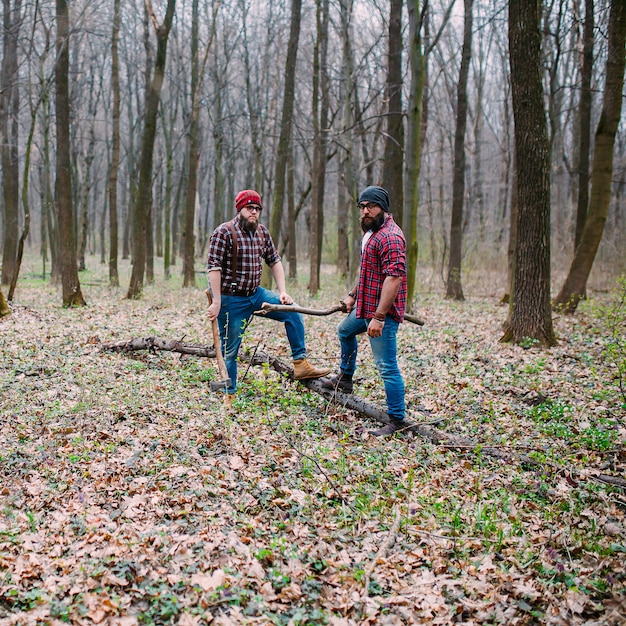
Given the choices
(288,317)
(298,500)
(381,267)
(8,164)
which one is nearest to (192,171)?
(8,164)

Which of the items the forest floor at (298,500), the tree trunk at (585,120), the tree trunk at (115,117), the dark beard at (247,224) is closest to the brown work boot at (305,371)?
the forest floor at (298,500)

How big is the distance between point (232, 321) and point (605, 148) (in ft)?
29.7

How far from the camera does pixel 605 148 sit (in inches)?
442

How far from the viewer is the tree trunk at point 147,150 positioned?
1434 centimetres

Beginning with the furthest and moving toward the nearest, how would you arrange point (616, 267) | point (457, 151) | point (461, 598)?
point (616, 267) < point (457, 151) < point (461, 598)

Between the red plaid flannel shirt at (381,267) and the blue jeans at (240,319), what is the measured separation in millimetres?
967

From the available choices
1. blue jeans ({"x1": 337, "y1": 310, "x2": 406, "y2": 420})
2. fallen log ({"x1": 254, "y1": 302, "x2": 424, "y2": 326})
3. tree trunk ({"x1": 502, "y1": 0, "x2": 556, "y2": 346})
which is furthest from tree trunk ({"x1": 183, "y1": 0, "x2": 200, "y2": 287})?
blue jeans ({"x1": 337, "y1": 310, "x2": 406, "y2": 420})

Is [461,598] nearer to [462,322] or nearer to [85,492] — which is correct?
[85,492]

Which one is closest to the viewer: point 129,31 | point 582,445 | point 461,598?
point 461,598

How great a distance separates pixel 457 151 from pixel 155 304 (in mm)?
9223

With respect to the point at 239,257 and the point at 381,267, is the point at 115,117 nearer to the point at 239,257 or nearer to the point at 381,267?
the point at 239,257

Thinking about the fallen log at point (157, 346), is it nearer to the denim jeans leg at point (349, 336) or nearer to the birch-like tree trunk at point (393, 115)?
the denim jeans leg at point (349, 336)

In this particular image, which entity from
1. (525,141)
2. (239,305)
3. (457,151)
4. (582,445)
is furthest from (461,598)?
(457,151)

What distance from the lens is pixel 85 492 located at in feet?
14.1
